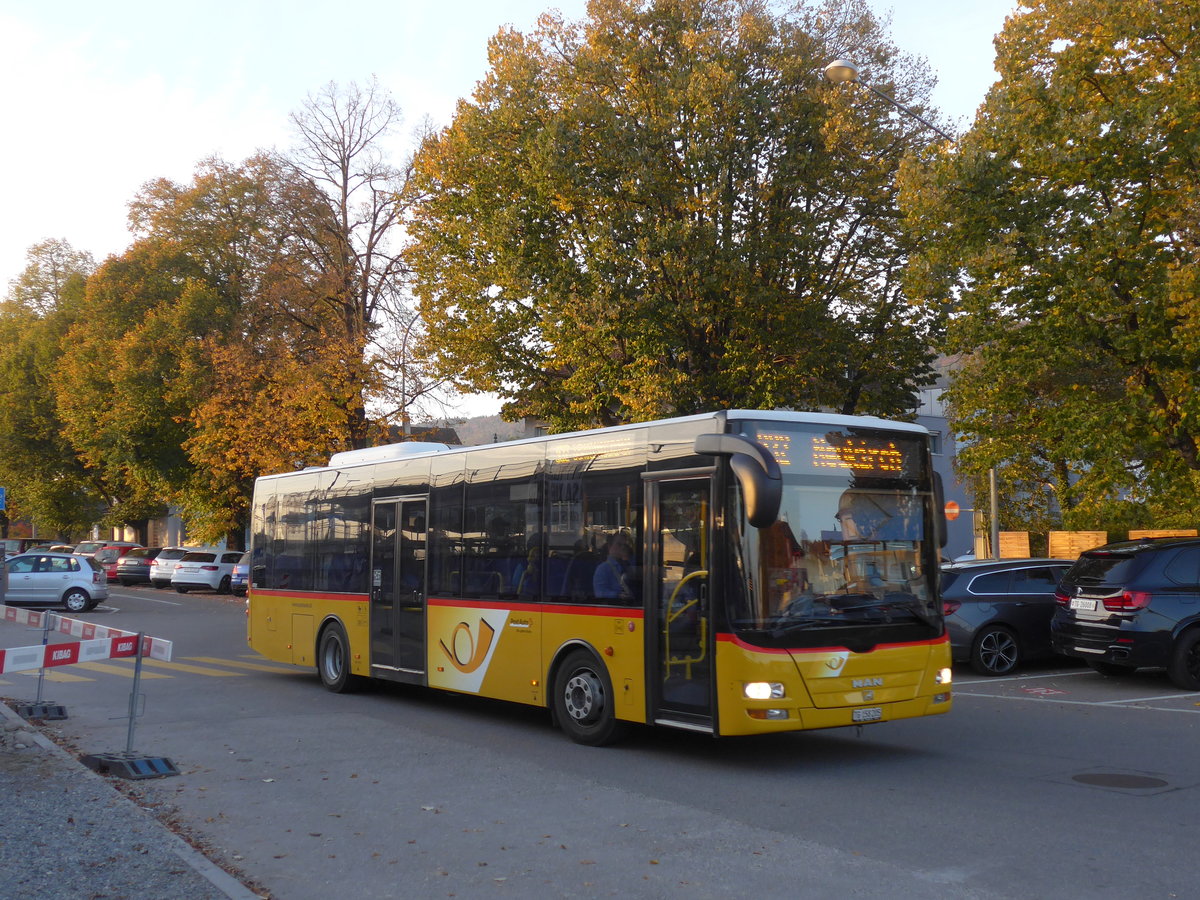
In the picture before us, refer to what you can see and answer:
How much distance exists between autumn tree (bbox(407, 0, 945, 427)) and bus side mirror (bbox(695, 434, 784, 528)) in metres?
13.8

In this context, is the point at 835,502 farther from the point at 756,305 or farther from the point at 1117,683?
the point at 756,305

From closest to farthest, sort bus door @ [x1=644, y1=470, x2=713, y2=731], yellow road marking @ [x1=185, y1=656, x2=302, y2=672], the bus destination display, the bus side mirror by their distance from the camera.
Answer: the bus side mirror → bus door @ [x1=644, y1=470, x2=713, y2=731] → the bus destination display → yellow road marking @ [x1=185, y1=656, x2=302, y2=672]

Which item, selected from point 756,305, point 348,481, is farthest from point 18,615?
point 756,305

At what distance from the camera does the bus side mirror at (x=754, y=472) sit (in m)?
8.70

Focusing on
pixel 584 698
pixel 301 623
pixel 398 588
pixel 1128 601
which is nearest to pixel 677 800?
pixel 584 698

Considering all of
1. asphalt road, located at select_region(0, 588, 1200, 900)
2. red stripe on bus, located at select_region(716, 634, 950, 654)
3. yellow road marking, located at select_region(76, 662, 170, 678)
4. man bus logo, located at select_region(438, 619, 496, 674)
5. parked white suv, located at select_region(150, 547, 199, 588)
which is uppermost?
parked white suv, located at select_region(150, 547, 199, 588)

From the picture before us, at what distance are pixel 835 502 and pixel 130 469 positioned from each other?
47.3 meters

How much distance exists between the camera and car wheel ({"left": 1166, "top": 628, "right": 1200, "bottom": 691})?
14.4 metres

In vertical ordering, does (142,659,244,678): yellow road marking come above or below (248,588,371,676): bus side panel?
below

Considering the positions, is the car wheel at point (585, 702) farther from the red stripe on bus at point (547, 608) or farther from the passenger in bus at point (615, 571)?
the passenger in bus at point (615, 571)

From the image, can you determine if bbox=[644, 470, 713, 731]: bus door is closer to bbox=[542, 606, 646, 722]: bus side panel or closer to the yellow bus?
the yellow bus

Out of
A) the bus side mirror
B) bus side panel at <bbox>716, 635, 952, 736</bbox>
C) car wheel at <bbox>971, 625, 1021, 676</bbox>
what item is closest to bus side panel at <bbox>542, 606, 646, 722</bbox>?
bus side panel at <bbox>716, 635, 952, 736</bbox>

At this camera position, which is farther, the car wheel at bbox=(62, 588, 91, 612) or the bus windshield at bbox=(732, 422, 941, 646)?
the car wheel at bbox=(62, 588, 91, 612)

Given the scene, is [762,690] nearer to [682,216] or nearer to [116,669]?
[116,669]
